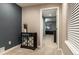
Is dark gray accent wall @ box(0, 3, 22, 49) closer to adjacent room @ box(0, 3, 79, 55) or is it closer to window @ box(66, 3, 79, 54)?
adjacent room @ box(0, 3, 79, 55)

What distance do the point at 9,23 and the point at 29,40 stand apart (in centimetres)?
121

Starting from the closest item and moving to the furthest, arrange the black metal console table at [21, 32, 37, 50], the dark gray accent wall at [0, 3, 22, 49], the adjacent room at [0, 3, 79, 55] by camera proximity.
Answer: the dark gray accent wall at [0, 3, 22, 49]
the adjacent room at [0, 3, 79, 55]
the black metal console table at [21, 32, 37, 50]

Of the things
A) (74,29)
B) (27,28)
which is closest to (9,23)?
(27,28)

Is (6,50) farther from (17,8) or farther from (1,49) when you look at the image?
(17,8)

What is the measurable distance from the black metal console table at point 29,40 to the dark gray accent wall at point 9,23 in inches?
10.3

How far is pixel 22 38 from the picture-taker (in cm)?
480

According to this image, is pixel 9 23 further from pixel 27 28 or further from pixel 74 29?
pixel 74 29

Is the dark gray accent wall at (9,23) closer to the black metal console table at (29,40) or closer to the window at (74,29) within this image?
the black metal console table at (29,40)

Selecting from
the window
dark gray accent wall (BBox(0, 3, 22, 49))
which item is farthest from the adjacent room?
the window

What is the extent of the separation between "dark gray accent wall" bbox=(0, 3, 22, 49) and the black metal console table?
262mm

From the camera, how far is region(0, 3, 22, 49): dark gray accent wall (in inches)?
139
